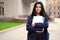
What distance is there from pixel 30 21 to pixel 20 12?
30235 mm

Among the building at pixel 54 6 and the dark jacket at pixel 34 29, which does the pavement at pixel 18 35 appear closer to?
the dark jacket at pixel 34 29

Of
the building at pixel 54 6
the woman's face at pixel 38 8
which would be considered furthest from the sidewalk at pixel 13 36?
the building at pixel 54 6

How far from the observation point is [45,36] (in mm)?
4355

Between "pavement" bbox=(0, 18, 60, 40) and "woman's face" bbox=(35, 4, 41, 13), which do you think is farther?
"pavement" bbox=(0, 18, 60, 40)

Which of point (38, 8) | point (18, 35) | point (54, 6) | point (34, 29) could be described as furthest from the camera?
point (54, 6)

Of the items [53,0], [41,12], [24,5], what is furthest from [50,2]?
[41,12]

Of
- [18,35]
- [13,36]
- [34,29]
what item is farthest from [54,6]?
[34,29]

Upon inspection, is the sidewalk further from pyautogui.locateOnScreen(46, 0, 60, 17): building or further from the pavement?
pyautogui.locateOnScreen(46, 0, 60, 17): building

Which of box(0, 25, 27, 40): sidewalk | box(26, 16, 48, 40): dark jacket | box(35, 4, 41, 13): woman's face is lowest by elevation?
box(0, 25, 27, 40): sidewalk

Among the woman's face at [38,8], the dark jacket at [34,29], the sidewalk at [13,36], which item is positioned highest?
the woman's face at [38,8]

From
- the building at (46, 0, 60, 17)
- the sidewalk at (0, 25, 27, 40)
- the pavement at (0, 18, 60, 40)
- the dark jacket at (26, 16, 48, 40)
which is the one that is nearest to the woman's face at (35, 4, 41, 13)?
the dark jacket at (26, 16, 48, 40)

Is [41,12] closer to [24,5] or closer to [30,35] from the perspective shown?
[30,35]

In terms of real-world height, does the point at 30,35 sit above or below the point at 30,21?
below

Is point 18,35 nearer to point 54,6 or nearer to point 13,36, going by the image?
point 13,36
